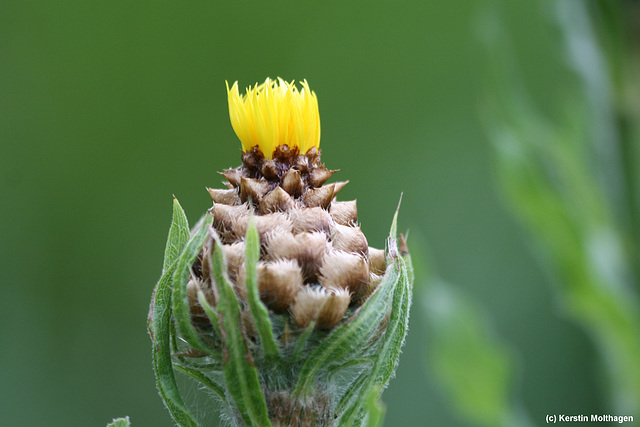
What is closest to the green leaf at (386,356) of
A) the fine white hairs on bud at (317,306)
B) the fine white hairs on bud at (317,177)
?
the fine white hairs on bud at (317,306)

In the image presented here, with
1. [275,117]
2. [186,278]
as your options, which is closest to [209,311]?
[186,278]

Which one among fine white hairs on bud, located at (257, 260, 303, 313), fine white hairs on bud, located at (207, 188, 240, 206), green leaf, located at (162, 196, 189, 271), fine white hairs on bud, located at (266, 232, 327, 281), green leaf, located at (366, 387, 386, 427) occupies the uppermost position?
fine white hairs on bud, located at (207, 188, 240, 206)

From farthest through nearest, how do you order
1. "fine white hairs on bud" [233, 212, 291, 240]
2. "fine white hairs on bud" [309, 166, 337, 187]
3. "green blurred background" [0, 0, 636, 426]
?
"green blurred background" [0, 0, 636, 426]
"fine white hairs on bud" [309, 166, 337, 187]
"fine white hairs on bud" [233, 212, 291, 240]

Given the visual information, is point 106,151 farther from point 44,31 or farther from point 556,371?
point 556,371

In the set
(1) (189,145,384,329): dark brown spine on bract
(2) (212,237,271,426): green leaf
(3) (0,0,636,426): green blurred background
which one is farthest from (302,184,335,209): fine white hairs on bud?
(3) (0,0,636,426): green blurred background

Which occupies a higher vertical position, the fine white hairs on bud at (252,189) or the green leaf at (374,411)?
the fine white hairs on bud at (252,189)

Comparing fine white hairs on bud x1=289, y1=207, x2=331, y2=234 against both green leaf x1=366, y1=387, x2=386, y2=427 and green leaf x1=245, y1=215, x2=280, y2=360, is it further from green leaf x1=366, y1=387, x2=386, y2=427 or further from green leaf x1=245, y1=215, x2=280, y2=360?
green leaf x1=366, y1=387, x2=386, y2=427

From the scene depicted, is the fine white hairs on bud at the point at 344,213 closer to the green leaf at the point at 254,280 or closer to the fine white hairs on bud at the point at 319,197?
the fine white hairs on bud at the point at 319,197
